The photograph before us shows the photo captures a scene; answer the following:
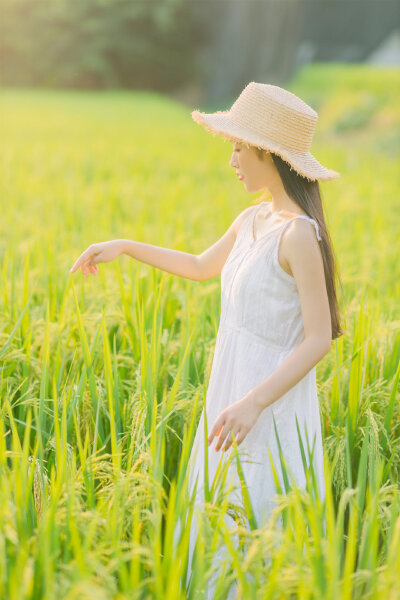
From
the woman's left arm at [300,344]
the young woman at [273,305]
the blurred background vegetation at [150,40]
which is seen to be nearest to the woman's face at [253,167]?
the young woman at [273,305]

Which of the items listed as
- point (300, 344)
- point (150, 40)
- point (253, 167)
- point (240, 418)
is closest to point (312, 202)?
point (253, 167)

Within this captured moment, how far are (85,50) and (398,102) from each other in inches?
558

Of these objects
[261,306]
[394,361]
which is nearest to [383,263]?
[394,361]

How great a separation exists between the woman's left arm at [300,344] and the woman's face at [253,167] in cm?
13

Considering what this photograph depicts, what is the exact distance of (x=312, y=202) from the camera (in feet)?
4.08

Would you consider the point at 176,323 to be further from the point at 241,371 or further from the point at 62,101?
the point at 62,101

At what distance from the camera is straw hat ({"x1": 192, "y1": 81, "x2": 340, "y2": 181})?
1.22 metres

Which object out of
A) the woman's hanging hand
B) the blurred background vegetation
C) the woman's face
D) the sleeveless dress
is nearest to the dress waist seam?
the sleeveless dress

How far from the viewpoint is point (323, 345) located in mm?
1164

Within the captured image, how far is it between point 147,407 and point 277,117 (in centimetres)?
59

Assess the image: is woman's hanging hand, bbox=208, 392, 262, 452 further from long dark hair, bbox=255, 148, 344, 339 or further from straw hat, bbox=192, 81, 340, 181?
straw hat, bbox=192, 81, 340, 181

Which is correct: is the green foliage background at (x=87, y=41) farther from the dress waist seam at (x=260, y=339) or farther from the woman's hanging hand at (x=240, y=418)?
the woman's hanging hand at (x=240, y=418)

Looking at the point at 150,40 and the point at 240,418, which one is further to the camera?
the point at 150,40

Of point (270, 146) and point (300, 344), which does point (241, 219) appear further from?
point (300, 344)
